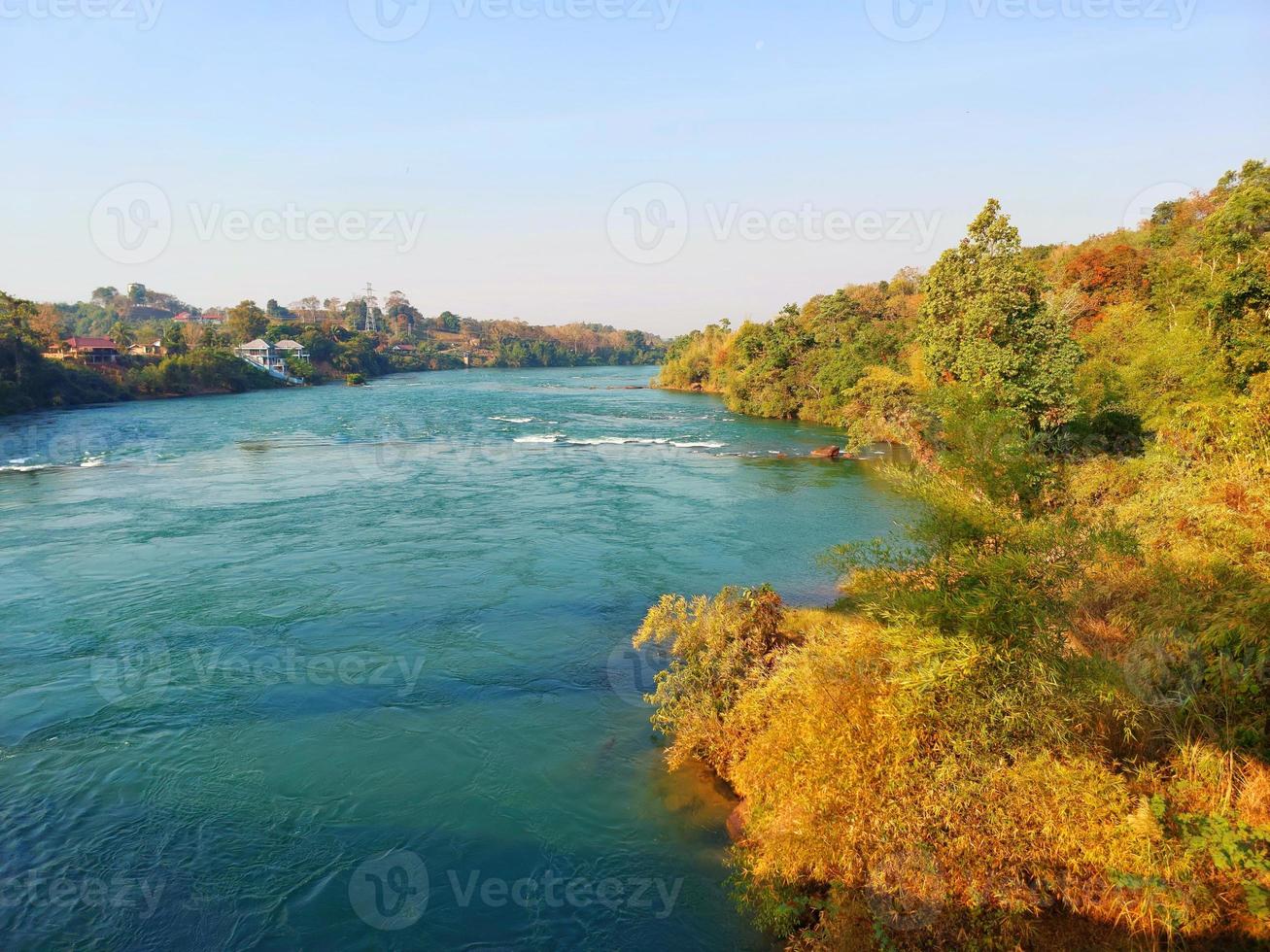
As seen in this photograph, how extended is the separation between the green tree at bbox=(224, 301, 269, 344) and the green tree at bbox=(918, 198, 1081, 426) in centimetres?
10858

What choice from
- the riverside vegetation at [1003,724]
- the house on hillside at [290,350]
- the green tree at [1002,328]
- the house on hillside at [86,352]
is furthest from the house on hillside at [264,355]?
the riverside vegetation at [1003,724]

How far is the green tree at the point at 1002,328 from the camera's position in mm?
25016

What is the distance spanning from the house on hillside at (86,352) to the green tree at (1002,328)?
78.8 meters

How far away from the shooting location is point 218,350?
83500 millimetres

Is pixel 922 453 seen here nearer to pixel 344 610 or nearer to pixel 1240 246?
pixel 1240 246

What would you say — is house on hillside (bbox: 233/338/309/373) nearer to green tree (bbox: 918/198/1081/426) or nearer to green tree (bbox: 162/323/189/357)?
green tree (bbox: 162/323/189/357)

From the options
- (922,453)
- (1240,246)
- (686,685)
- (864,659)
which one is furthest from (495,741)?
(922,453)

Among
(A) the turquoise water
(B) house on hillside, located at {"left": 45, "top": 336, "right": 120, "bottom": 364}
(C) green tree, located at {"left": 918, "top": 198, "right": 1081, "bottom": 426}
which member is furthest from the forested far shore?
(C) green tree, located at {"left": 918, "top": 198, "right": 1081, "bottom": 426}

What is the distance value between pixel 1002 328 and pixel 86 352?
83.6m

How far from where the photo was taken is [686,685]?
1262cm

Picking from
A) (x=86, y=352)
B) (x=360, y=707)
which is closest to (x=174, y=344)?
(x=86, y=352)

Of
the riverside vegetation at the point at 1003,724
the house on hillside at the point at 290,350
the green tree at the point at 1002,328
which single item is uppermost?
the green tree at the point at 1002,328

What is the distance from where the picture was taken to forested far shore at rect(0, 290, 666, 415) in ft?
195

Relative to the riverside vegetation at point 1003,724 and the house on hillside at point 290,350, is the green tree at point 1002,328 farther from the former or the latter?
the house on hillside at point 290,350
